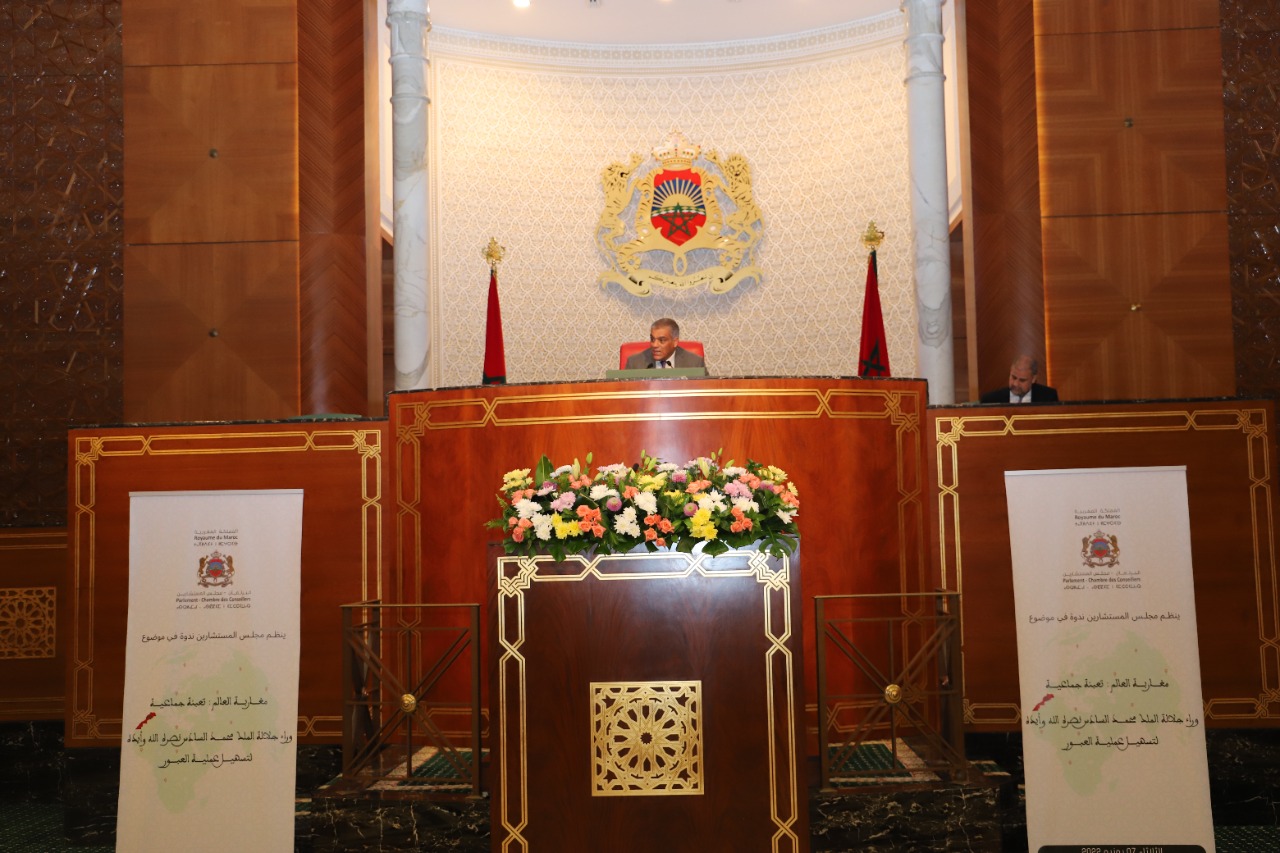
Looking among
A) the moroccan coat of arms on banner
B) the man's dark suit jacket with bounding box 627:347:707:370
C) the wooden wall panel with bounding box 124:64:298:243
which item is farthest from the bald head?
the wooden wall panel with bounding box 124:64:298:243

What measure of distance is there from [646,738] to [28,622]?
13.5 feet

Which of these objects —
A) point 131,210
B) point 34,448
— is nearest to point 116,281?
point 131,210

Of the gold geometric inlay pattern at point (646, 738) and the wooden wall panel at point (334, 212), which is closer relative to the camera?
the gold geometric inlay pattern at point (646, 738)

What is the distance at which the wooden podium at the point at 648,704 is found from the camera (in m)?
4.04

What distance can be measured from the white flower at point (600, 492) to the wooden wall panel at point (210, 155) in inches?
162

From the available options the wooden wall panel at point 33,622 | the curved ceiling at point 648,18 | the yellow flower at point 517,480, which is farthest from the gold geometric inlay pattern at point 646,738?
the curved ceiling at point 648,18

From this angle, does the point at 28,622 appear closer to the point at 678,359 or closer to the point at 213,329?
the point at 213,329

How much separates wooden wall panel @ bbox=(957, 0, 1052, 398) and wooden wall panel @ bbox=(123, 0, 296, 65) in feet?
14.7

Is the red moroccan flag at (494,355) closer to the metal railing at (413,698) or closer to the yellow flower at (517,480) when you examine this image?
the metal railing at (413,698)

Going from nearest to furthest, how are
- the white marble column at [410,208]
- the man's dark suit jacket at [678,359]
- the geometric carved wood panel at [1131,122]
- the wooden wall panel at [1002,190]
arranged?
1. the man's dark suit jacket at [678,359]
2. the geometric carved wood panel at [1131,122]
3. the wooden wall panel at [1002,190]
4. the white marble column at [410,208]

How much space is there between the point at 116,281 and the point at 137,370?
1.87 feet

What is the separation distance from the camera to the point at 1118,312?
7062 millimetres

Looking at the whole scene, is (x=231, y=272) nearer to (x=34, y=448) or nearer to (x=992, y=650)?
(x=34, y=448)

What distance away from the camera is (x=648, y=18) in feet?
31.8
